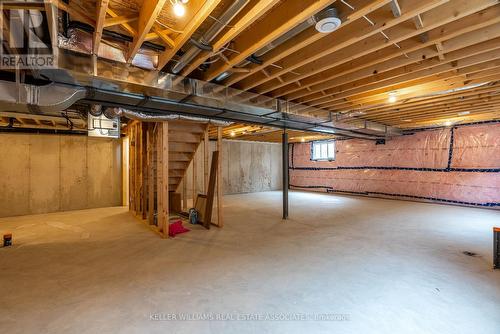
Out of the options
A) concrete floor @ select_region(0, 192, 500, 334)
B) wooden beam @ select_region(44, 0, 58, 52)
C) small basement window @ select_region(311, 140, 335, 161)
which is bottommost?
concrete floor @ select_region(0, 192, 500, 334)

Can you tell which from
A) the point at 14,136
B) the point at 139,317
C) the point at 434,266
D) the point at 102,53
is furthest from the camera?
the point at 14,136

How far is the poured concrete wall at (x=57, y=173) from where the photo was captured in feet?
17.3

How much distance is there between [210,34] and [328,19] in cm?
95

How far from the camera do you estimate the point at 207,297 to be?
2023 mm

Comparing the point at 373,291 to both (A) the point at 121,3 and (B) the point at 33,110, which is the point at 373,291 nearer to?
(A) the point at 121,3

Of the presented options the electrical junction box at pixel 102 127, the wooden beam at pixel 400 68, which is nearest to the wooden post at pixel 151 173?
the electrical junction box at pixel 102 127

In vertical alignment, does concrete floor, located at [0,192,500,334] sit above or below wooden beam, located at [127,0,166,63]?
below

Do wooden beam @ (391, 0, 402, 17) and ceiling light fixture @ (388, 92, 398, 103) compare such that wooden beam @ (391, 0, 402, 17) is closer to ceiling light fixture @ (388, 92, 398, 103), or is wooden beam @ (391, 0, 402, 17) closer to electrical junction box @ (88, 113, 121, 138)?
ceiling light fixture @ (388, 92, 398, 103)

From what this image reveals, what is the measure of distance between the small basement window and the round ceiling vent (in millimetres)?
7851

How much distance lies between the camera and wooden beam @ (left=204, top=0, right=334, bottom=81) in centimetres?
169

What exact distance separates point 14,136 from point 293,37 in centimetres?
651

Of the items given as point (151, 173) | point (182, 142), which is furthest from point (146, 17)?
point (151, 173)

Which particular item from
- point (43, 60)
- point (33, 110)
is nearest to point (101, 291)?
point (33, 110)

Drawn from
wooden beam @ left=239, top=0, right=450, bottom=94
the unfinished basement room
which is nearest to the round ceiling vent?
the unfinished basement room
